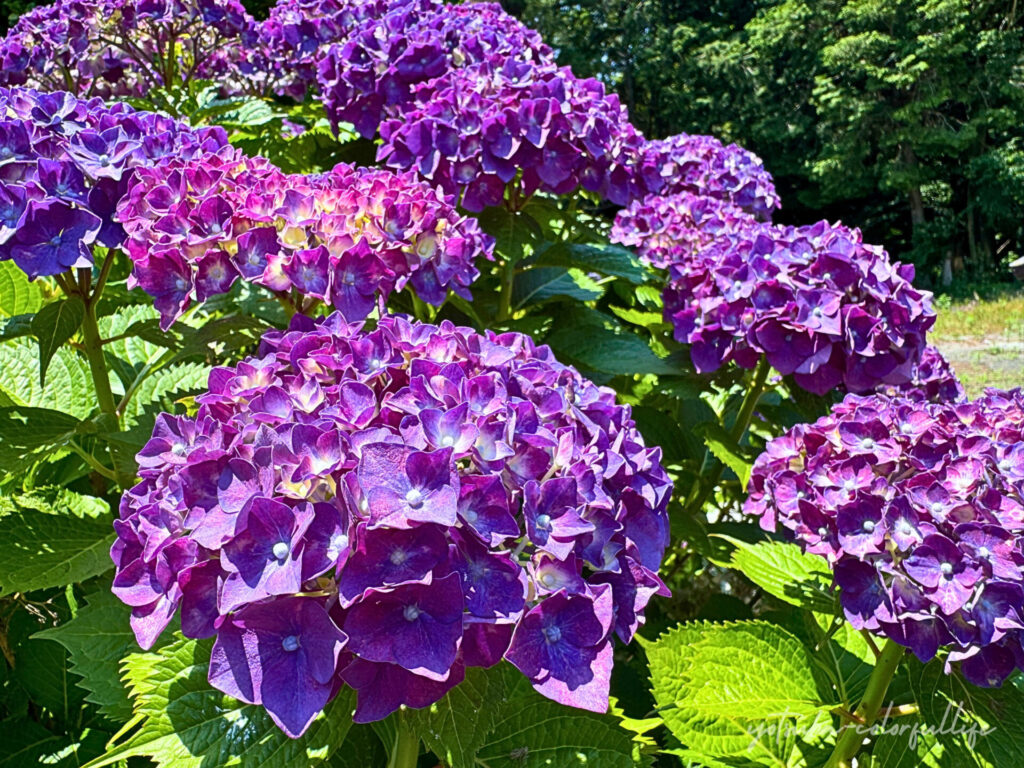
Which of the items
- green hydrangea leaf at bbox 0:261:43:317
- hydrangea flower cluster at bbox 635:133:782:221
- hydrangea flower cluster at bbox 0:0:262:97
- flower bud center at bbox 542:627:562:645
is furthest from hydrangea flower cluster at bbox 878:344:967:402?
hydrangea flower cluster at bbox 0:0:262:97

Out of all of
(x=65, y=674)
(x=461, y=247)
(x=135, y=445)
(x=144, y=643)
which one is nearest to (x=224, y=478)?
(x=144, y=643)

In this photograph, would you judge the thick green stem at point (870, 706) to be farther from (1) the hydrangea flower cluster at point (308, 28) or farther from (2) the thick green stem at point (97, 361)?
(1) the hydrangea flower cluster at point (308, 28)

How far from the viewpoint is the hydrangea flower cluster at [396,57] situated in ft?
8.32

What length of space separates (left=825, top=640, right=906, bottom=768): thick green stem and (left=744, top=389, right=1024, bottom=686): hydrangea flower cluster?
0.15 metres

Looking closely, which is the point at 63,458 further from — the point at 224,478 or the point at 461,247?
the point at 224,478

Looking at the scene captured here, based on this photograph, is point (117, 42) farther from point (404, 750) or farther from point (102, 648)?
point (404, 750)

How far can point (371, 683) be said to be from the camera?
0.92 m

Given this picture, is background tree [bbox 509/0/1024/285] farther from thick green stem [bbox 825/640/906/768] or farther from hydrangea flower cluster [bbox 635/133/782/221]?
thick green stem [bbox 825/640/906/768]

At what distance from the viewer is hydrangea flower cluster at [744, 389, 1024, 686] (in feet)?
4.33

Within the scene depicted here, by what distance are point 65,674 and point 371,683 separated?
1319mm

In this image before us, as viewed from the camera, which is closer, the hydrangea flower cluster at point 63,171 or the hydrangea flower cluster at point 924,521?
the hydrangea flower cluster at point 924,521

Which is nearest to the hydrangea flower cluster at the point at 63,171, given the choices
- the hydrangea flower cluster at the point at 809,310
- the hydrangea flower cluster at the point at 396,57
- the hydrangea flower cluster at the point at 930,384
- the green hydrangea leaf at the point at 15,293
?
the green hydrangea leaf at the point at 15,293

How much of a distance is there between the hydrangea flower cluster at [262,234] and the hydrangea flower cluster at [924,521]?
897mm

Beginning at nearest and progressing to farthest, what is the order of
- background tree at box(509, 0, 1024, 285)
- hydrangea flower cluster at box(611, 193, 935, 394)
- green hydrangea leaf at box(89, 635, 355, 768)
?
green hydrangea leaf at box(89, 635, 355, 768) → hydrangea flower cluster at box(611, 193, 935, 394) → background tree at box(509, 0, 1024, 285)
